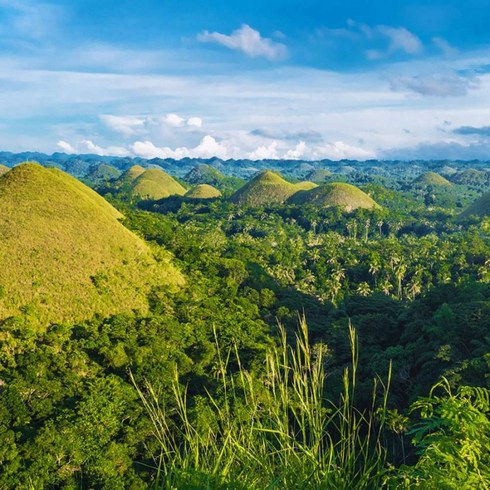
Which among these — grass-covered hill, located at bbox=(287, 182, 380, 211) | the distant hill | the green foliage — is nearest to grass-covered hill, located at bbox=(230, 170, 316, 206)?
grass-covered hill, located at bbox=(287, 182, 380, 211)

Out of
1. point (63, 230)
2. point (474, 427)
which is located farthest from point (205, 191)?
point (474, 427)

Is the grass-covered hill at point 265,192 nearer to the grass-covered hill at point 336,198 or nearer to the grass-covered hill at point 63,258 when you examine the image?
the grass-covered hill at point 336,198

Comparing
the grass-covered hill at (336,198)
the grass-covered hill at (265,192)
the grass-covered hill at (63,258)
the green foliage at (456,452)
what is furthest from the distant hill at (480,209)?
the green foliage at (456,452)

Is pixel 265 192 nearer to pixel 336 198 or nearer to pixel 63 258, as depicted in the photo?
pixel 336 198

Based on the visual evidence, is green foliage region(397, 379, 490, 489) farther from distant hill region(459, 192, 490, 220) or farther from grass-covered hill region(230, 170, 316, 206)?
grass-covered hill region(230, 170, 316, 206)

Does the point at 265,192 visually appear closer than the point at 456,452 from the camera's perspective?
No

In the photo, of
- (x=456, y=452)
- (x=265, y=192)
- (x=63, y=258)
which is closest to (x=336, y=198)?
(x=265, y=192)

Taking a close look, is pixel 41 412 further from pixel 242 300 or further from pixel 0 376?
pixel 242 300
